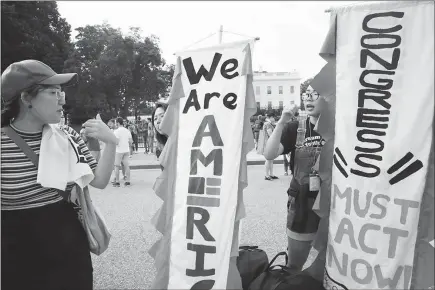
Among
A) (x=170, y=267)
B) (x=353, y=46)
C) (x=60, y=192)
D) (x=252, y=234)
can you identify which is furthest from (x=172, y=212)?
(x=252, y=234)

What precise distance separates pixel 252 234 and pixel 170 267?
2548mm

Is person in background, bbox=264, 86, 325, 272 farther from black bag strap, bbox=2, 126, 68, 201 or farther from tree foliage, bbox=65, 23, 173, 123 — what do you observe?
tree foliage, bbox=65, 23, 173, 123

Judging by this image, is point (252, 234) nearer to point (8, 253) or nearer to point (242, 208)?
point (242, 208)

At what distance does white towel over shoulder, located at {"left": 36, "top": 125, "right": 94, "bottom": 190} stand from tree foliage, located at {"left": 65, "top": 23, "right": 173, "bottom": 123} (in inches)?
1038

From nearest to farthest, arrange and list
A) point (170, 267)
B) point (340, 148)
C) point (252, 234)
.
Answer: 1. point (340, 148)
2. point (170, 267)
3. point (252, 234)

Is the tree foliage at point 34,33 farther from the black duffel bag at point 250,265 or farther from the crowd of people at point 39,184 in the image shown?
the black duffel bag at point 250,265

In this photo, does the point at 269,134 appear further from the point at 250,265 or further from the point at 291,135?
the point at 250,265

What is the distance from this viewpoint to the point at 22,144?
1769 mm

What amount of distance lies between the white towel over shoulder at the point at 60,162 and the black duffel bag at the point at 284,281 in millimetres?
1240

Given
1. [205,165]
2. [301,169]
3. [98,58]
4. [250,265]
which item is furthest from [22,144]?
[98,58]

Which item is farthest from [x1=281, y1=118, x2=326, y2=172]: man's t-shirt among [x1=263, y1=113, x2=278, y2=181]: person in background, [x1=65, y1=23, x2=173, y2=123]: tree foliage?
[x1=65, y1=23, x2=173, y2=123]: tree foliage

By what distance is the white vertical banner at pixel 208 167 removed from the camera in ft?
6.68

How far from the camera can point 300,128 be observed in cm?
261

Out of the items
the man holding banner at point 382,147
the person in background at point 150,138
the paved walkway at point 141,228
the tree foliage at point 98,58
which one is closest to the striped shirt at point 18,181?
the paved walkway at point 141,228
